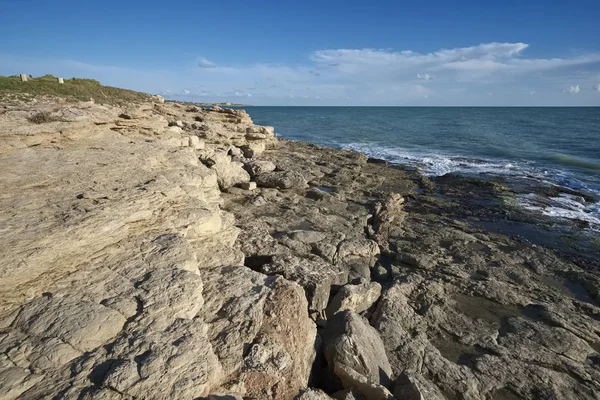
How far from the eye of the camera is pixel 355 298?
7.57 m

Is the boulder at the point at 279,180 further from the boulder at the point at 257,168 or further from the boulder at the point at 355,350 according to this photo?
the boulder at the point at 355,350

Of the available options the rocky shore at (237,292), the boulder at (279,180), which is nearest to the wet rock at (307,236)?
the rocky shore at (237,292)

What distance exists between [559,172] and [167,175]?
2771 centimetres

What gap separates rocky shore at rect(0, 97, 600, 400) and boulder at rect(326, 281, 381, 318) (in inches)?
1.5

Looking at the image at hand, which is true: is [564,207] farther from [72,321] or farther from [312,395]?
[72,321]

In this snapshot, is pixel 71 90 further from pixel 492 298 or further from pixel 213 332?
pixel 492 298

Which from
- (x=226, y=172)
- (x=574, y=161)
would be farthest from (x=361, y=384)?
(x=574, y=161)

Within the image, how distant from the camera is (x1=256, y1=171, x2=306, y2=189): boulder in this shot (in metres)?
15.2

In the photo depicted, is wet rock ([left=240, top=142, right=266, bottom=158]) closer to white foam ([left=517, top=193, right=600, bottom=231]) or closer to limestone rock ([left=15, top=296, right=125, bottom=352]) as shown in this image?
white foam ([left=517, top=193, right=600, bottom=231])

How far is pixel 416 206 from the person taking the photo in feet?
51.6

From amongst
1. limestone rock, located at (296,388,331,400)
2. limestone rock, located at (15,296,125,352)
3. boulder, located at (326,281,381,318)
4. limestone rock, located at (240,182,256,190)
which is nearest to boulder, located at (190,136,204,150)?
limestone rock, located at (240,182,256,190)

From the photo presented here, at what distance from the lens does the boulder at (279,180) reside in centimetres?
1520

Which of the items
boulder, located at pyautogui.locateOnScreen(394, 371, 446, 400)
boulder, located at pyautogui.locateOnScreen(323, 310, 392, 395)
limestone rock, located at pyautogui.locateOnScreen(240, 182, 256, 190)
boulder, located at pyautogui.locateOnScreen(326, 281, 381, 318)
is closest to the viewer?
boulder, located at pyautogui.locateOnScreen(394, 371, 446, 400)

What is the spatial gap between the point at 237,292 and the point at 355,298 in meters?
3.01
